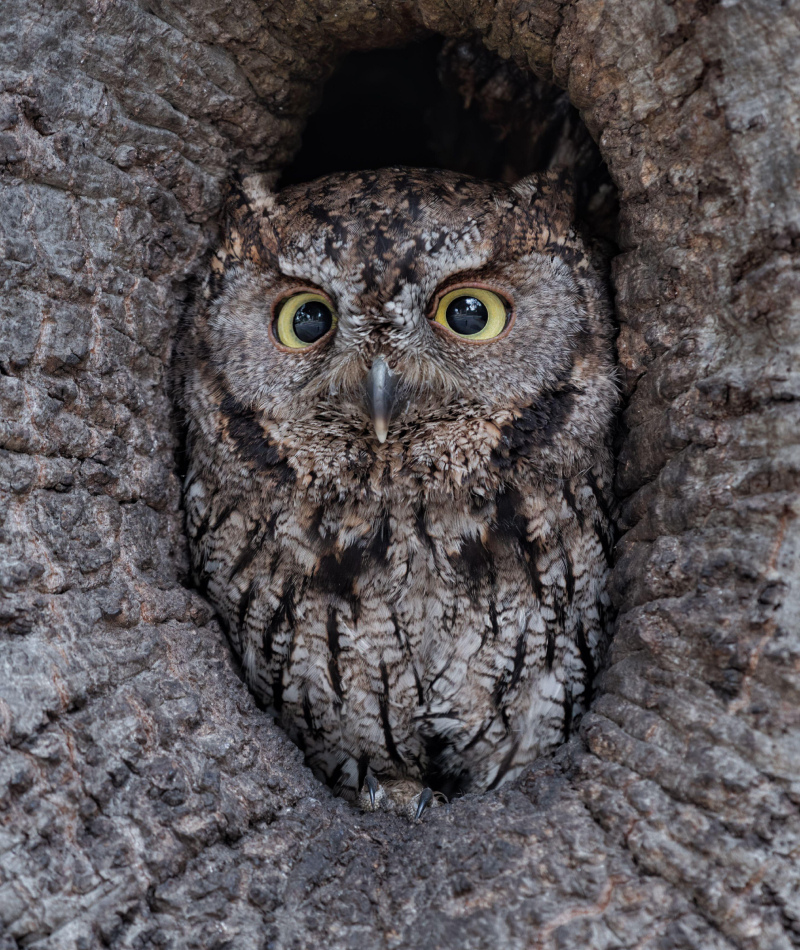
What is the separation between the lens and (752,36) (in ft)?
4.41

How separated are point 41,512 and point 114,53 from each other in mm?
1006

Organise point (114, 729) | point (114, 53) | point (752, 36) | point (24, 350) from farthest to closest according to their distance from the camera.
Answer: point (114, 53)
point (24, 350)
point (114, 729)
point (752, 36)

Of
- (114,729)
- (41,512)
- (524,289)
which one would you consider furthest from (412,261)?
(114,729)

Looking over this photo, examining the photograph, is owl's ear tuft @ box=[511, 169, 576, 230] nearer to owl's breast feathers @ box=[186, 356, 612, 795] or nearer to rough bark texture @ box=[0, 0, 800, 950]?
rough bark texture @ box=[0, 0, 800, 950]

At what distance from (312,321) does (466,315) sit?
1.18 ft

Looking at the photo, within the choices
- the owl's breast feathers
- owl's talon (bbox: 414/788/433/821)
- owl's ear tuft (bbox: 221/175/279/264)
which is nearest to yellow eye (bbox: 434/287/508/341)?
the owl's breast feathers

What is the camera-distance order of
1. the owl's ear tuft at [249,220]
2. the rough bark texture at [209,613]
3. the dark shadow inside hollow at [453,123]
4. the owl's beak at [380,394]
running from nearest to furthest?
the rough bark texture at [209,613] < the owl's beak at [380,394] < the owl's ear tuft at [249,220] < the dark shadow inside hollow at [453,123]

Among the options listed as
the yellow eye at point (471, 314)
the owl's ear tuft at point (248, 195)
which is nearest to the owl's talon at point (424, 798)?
the yellow eye at point (471, 314)

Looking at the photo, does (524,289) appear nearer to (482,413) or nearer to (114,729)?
(482,413)

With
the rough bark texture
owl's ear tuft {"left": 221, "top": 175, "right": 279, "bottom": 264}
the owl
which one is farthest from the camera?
owl's ear tuft {"left": 221, "top": 175, "right": 279, "bottom": 264}

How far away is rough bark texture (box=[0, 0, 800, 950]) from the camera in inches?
51.0

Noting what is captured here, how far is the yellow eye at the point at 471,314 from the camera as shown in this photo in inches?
70.3

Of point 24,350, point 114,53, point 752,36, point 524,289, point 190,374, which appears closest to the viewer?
point 752,36

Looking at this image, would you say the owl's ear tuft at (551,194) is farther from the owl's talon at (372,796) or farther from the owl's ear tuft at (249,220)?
the owl's talon at (372,796)
